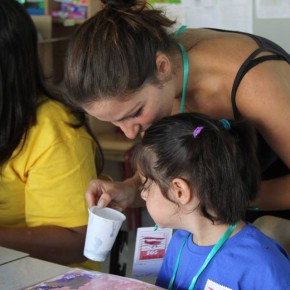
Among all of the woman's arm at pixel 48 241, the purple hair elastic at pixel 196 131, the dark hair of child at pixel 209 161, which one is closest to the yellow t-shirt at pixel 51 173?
the woman's arm at pixel 48 241

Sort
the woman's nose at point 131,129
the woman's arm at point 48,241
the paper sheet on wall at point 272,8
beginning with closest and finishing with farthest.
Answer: the woman's nose at point 131,129 < the woman's arm at point 48,241 < the paper sheet on wall at point 272,8

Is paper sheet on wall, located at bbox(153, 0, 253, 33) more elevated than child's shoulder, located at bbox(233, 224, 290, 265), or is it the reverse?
paper sheet on wall, located at bbox(153, 0, 253, 33)

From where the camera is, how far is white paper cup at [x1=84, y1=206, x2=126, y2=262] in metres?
1.23

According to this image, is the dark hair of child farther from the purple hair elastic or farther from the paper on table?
the paper on table

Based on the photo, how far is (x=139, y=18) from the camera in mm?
1275

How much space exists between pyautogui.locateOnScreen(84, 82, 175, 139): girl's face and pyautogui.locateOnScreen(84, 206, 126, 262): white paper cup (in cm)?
20

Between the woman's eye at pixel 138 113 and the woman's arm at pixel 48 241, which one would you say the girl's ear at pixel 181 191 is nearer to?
the woman's eye at pixel 138 113

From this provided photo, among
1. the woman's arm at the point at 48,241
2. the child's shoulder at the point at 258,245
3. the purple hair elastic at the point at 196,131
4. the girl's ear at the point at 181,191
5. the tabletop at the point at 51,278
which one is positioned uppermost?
the purple hair elastic at the point at 196,131

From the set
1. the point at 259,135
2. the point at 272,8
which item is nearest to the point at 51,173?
the point at 259,135

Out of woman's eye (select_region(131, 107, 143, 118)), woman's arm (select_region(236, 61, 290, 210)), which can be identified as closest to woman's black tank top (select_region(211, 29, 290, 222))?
woman's arm (select_region(236, 61, 290, 210))

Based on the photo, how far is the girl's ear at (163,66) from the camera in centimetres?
125

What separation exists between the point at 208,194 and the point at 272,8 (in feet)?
6.55

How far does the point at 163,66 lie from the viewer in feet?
4.13

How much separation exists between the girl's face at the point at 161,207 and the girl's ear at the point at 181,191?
0.03 metres
